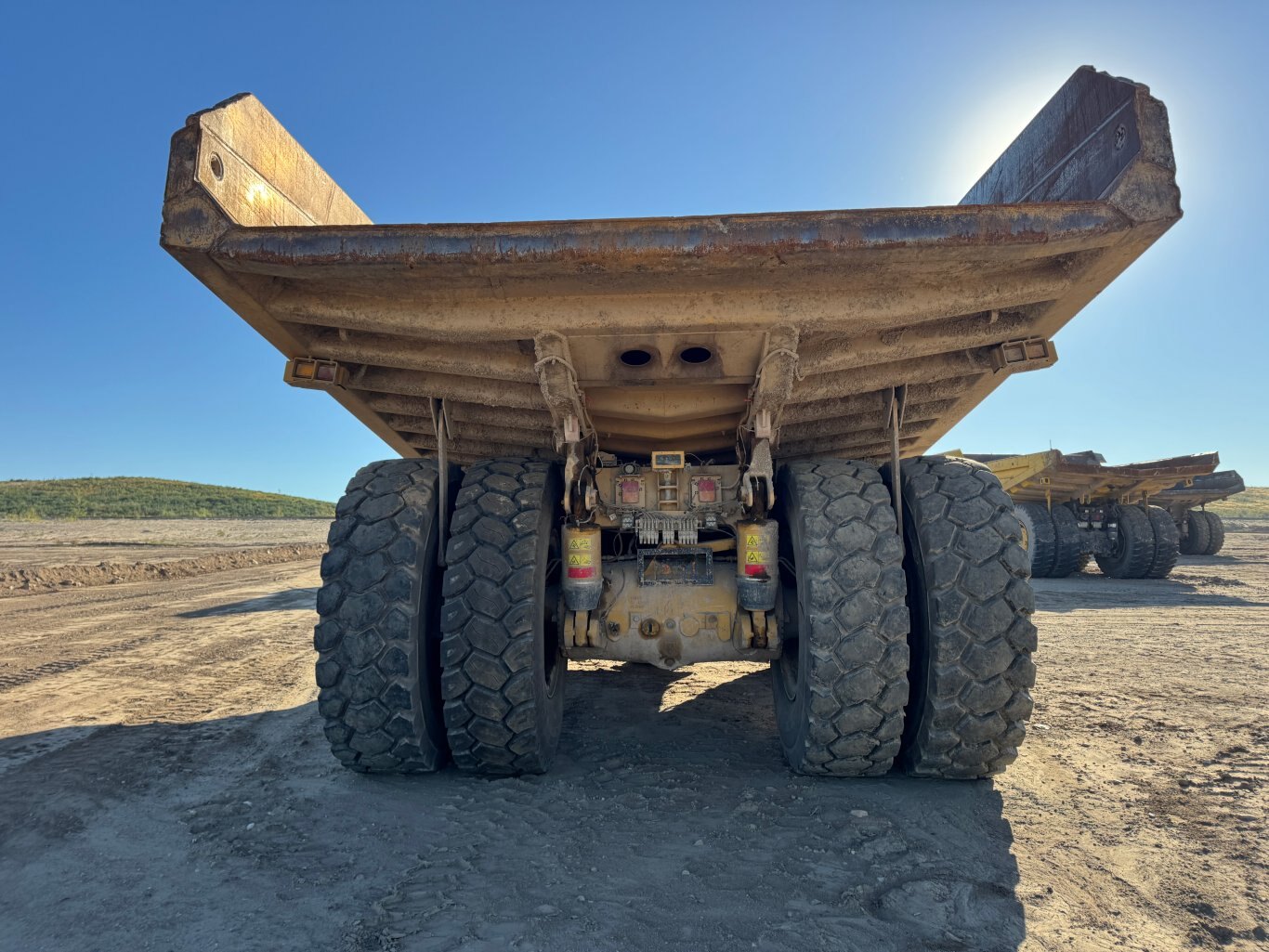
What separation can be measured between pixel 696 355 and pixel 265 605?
8.75m

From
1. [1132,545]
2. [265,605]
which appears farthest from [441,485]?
[1132,545]

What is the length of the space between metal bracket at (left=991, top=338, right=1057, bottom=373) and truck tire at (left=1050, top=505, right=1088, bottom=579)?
1194 centimetres

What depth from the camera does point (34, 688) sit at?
4562mm

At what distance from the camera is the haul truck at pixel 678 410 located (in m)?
2.19

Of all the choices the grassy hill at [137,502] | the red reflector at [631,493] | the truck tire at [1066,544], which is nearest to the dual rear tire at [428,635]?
the red reflector at [631,493]

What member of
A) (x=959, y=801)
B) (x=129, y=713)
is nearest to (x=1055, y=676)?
(x=959, y=801)

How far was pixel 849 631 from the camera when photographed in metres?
2.52

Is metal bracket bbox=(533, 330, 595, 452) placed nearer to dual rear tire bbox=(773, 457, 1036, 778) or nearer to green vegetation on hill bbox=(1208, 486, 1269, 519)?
dual rear tire bbox=(773, 457, 1036, 778)

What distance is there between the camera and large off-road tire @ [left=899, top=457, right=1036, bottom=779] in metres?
2.54

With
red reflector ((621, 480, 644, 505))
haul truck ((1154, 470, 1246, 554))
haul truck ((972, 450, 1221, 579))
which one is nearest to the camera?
red reflector ((621, 480, 644, 505))

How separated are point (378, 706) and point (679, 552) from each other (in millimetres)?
1509

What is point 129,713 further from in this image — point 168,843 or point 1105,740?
point 1105,740

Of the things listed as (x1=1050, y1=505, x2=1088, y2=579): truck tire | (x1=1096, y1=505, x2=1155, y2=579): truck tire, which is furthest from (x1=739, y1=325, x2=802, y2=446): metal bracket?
(x1=1096, y1=505, x2=1155, y2=579): truck tire

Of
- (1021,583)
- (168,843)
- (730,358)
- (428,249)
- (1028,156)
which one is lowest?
(168,843)
